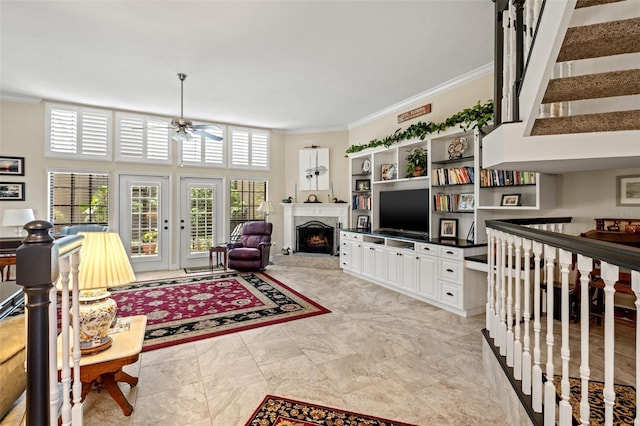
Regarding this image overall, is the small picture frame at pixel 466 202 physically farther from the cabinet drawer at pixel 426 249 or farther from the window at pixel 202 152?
the window at pixel 202 152

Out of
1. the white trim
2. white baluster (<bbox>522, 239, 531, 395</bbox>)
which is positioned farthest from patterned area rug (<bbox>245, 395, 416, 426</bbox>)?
the white trim

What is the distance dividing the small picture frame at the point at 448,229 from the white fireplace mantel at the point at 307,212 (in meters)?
2.29

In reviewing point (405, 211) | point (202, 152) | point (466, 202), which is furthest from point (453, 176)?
point (202, 152)

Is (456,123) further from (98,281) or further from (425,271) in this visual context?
(98,281)

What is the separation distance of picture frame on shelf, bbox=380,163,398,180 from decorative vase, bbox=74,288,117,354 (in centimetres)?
447

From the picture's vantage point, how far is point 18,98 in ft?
16.8

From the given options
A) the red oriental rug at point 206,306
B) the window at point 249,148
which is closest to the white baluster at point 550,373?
the red oriental rug at point 206,306

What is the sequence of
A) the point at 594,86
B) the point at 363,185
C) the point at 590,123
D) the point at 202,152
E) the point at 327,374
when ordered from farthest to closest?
the point at 202,152 → the point at 363,185 → the point at 327,374 → the point at 590,123 → the point at 594,86

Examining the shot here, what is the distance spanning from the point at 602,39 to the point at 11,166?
24.3ft

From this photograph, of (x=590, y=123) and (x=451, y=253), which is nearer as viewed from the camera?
(x=590, y=123)

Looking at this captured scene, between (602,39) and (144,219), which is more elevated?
(602,39)

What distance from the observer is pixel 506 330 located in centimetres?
212

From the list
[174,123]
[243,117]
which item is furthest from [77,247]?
[243,117]

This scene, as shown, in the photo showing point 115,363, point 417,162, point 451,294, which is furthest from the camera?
point 417,162
